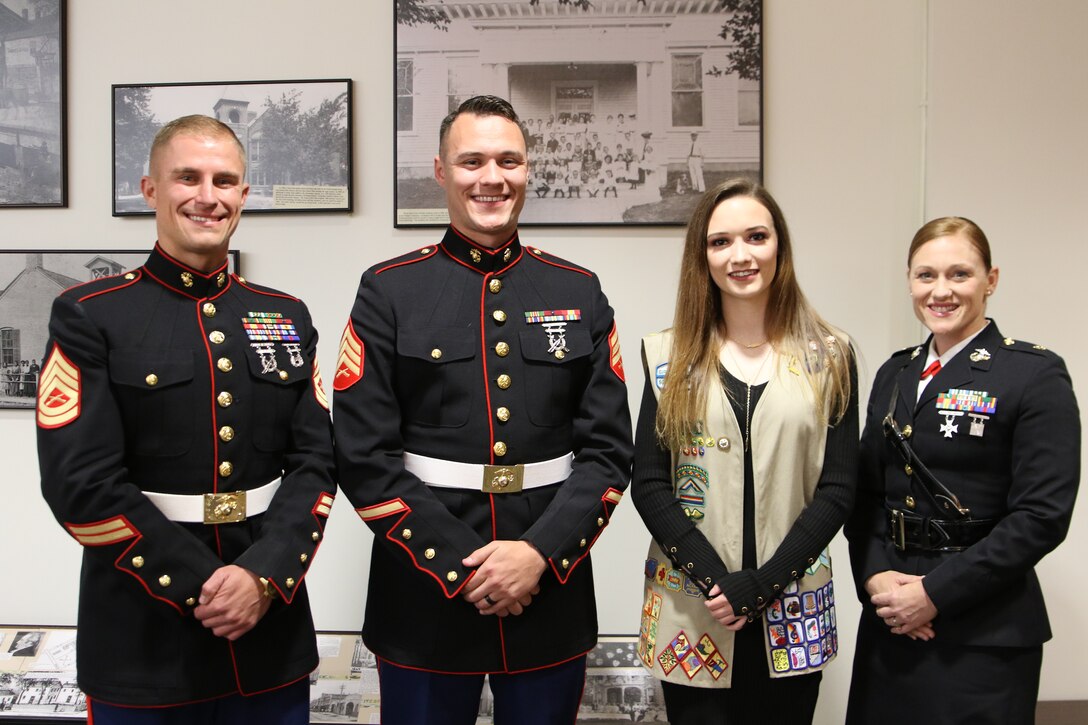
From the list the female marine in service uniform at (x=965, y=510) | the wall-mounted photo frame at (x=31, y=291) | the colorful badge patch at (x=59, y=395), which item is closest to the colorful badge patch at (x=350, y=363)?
the colorful badge patch at (x=59, y=395)

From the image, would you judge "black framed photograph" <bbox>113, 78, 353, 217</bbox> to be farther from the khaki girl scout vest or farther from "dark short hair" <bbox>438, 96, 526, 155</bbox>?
the khaki girl scout vest

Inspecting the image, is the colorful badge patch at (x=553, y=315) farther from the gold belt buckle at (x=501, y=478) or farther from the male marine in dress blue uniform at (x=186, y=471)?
the male marine in dress blue uniform at (x=186, y=471)

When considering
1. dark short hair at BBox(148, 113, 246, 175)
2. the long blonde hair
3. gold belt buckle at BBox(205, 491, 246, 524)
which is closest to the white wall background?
the long blonde hair

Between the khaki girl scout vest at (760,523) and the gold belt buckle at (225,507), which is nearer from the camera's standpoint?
the gold belt buckle at (225,507)

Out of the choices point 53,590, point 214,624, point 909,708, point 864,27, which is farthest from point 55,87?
point 909,708

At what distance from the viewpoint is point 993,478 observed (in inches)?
67.0

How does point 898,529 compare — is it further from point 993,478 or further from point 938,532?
point 993,478

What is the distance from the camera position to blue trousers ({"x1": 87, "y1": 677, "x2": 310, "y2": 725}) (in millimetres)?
1501

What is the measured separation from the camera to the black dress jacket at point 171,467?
1448mm

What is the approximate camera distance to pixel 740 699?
1708 mm

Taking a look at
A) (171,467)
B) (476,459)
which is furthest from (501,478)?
(171,467)

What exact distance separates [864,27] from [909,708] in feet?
7.10

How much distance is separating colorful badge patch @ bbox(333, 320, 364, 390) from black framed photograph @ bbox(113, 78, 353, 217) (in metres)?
1.22

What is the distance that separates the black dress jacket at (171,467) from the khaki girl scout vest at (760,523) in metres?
0.76
